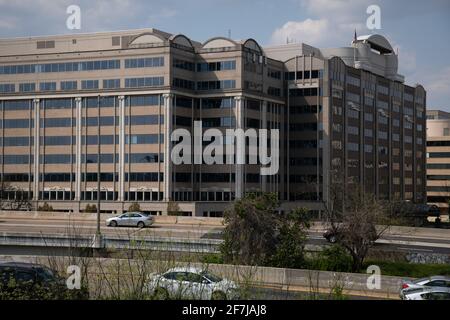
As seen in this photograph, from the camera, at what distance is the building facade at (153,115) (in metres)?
76.4

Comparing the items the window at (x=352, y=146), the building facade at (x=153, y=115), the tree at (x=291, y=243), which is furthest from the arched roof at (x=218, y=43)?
the tree at (x=291, y=243)

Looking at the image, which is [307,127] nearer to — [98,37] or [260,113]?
[260,113]

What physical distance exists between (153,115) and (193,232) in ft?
115

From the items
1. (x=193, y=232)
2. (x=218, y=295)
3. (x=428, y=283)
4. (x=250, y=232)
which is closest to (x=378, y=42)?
(x=193, y=232)

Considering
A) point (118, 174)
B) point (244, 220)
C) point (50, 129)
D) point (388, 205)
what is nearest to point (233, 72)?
point (118, 174)

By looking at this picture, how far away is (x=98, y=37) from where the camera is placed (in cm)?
8412

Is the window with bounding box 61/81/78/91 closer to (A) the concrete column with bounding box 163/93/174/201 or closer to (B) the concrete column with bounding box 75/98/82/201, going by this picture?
(B) the concrete column with bounding box 75/98/82/201

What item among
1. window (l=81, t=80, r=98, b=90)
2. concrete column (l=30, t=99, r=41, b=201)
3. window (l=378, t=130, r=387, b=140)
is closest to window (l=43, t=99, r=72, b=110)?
concrete column (l=30, t=99, r=41, b=201)

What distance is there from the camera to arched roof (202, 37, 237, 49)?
3127 inches

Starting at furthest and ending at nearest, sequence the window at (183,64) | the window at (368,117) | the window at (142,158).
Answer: the window at (368,117) → the window at (183,64) → the window at (142,158)

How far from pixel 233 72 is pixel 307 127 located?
15.2 meters

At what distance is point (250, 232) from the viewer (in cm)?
2905

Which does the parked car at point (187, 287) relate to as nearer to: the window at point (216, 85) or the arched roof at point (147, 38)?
the arched roof at point (147, 38)

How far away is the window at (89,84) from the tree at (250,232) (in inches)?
2040
